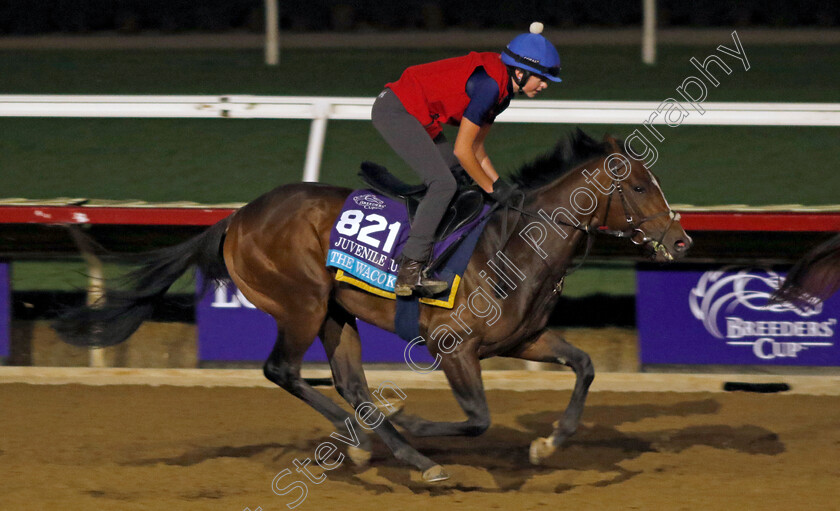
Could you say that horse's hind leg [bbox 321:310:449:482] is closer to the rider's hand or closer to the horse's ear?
the rider's hand

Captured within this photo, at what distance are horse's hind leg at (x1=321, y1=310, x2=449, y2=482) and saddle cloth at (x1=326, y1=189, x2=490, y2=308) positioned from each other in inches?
17.7

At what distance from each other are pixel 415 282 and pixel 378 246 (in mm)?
278

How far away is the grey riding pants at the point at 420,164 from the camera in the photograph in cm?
454

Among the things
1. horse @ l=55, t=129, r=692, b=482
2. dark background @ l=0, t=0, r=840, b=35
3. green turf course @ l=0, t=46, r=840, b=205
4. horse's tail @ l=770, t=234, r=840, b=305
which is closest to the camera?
horse @ l=55, t=129, r=692, b=482

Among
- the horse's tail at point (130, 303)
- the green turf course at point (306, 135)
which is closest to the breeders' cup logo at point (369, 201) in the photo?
the horse's tail at point (130, 303)

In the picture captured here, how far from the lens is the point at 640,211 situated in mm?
4422

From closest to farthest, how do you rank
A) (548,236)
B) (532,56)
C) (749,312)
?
(532,56)
(548,236)
(749,312)

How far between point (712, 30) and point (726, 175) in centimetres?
510

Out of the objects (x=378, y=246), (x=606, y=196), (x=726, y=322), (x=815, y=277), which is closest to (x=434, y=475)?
(x=378, y=246)

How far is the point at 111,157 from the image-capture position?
866 centimetres

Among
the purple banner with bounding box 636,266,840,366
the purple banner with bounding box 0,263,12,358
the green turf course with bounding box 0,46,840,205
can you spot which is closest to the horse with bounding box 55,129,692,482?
the purple banner with bounding box 0,263,12,358

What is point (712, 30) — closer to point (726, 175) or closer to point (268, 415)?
point (726, 175)

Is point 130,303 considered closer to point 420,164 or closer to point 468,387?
point 420,164

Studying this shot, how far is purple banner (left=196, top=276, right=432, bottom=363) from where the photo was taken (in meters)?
6.66
